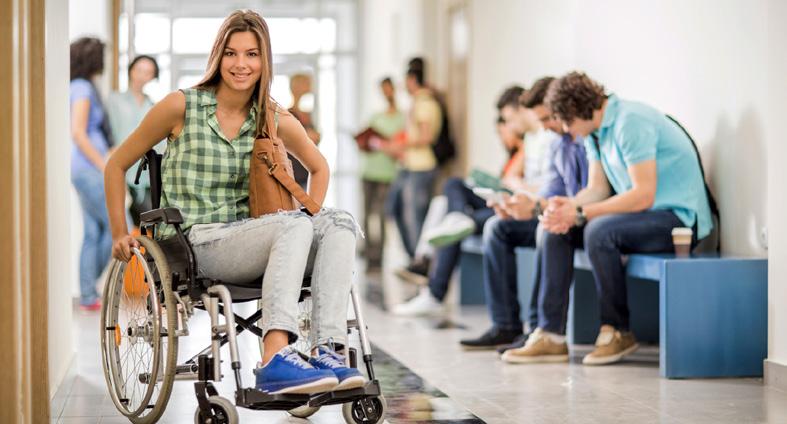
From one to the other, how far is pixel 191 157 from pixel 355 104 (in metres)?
10.7

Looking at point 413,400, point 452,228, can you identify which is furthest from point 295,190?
point 452,228

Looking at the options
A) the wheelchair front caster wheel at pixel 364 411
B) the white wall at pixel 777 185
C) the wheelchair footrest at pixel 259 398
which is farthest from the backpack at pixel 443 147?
the wheelchair footrest at pixel 259 398

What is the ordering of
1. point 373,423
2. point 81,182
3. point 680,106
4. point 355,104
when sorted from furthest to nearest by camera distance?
point 355,104
point 81,182
point 680,106
point 373,423

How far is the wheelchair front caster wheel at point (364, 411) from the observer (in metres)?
2.86

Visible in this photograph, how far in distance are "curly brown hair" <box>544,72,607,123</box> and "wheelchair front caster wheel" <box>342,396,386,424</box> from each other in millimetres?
1755

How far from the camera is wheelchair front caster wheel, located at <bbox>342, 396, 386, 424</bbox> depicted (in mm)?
2857

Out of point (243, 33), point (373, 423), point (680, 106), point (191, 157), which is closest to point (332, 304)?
point (373, 423)

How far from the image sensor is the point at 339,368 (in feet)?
8.66

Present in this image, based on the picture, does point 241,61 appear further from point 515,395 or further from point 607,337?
point 607,337

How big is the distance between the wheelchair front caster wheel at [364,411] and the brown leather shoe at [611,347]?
1.52 meters

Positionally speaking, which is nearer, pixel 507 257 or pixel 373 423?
pixel 373 423

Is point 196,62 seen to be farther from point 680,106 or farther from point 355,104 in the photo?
point 680,106

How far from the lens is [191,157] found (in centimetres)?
297

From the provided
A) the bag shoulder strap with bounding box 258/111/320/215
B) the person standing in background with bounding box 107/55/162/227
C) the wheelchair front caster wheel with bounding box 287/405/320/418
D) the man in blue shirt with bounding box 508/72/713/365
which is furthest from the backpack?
the bag shoulder strap with bounding box 258/111/320/215
